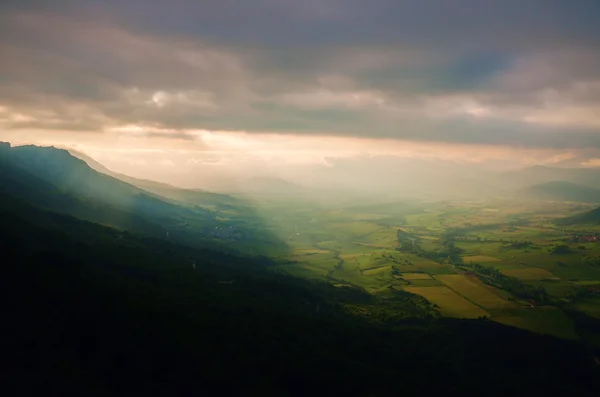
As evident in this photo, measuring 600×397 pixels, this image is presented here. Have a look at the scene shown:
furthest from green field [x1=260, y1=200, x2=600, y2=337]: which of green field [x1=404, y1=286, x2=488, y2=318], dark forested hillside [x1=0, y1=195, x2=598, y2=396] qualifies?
dark forested hillside [x1=0, y1=195, x2=598, y2=396]

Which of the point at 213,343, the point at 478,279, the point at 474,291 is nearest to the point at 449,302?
the point at 474,291

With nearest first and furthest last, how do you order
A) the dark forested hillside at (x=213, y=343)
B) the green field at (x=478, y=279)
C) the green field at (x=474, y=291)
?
1. the dark forested hillside at (x=213, y=343)
2. the green field at (x=478, y=279)
3. the green field at (x=474, y=291)

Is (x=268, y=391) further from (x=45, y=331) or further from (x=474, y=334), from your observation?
(x=474, y=334)

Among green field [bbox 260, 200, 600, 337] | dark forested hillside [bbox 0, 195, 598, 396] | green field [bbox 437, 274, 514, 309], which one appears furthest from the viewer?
green field [bbox 437, 274, 514, 309]

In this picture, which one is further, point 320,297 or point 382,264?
point 382,264

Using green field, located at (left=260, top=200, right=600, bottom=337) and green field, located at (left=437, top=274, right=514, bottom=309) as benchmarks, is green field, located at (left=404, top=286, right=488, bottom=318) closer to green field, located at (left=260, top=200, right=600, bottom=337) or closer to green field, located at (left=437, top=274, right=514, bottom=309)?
green field, located at (left=260, top=200, right=600, bottom=337)

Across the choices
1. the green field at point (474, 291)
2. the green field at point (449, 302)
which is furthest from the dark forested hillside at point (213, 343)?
the green field at point (474, 291)

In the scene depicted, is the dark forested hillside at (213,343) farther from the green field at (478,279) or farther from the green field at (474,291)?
the green field at (474,291)

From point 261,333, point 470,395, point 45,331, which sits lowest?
point 470,395

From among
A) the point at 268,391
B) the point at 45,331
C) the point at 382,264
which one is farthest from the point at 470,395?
Result: the point at 382,264
